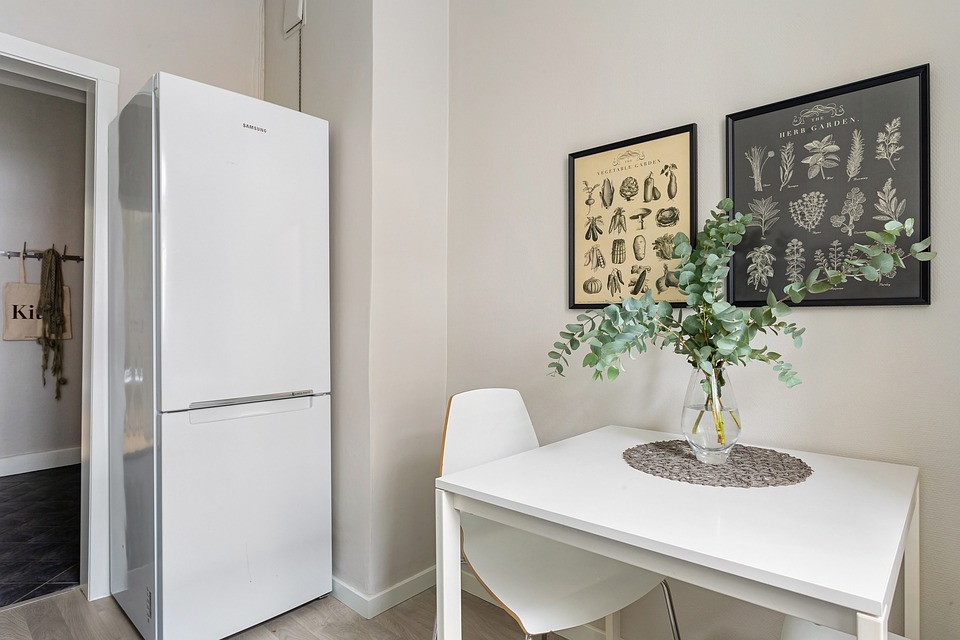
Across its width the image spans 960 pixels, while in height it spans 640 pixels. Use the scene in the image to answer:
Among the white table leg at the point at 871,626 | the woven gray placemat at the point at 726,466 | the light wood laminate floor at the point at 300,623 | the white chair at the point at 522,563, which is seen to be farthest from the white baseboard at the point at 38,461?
the white table leg at the point at 871,626

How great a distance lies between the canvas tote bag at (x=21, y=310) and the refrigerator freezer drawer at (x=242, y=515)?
3254mm

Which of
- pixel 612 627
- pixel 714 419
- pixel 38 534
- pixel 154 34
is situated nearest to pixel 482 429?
pixel 714 419

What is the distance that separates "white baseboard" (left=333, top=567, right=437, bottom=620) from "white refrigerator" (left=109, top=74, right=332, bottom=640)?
0.07 metres

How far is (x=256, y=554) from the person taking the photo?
192 centimetres

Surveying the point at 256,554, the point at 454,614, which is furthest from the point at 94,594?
the point at 454,614

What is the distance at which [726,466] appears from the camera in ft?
4.10

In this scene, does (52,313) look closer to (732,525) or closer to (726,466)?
(726,466)

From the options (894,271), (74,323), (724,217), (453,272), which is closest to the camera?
(894,271)

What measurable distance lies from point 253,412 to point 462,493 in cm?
110

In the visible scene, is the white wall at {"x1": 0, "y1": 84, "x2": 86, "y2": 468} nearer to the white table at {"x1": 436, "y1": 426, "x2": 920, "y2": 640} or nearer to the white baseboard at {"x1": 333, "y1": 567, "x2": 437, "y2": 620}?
the white baseboard at {"x1": 333, "y1": 567, "x2": 437, "y2": 620}

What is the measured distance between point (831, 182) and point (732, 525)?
3.12 ft

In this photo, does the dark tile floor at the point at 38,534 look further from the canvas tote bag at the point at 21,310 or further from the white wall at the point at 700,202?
the white wall at the point at 700,202

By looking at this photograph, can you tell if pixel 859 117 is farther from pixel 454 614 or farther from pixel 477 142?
pixel 454 614

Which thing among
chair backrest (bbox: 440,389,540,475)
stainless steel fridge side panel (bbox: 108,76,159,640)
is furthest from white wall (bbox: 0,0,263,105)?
chair backrest (bbox: 440,389,540,475)
